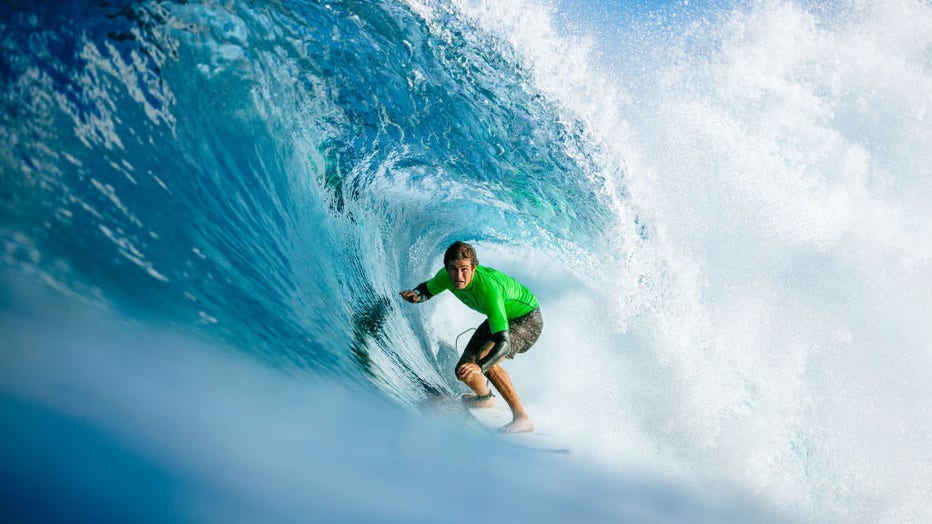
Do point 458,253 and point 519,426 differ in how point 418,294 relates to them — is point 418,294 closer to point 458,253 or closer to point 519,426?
point 458,253

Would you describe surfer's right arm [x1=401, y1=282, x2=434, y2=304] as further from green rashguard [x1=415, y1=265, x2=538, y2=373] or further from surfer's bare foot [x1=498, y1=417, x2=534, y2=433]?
surfer's bare foot [x1=498, y1=417, x2=534, y2=433]

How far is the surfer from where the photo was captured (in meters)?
3.63

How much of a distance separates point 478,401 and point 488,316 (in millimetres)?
1038

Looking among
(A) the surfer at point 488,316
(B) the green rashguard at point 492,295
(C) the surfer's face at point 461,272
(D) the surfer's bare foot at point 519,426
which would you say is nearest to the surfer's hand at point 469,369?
(A) the surfer at point 488,316

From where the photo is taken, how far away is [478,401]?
4438 millimetres

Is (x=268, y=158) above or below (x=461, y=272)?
above

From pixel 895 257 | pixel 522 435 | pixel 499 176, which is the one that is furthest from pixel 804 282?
pixel 522 435

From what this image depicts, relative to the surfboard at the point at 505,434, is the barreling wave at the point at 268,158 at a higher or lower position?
higher

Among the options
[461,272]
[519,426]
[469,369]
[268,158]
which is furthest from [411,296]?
[268,158]

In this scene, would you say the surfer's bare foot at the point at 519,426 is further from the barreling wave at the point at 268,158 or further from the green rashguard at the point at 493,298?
the barreling wave at the point at 268,158

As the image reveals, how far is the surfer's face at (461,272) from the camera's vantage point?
3.61 meters

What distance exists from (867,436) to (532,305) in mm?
5324

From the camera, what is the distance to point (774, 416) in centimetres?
616

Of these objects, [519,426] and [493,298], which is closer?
[493,298]
